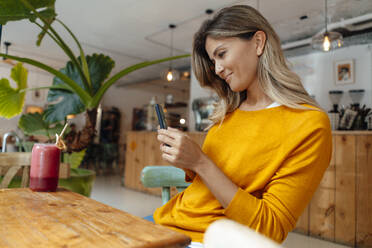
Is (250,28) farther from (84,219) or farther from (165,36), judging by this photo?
(165,36)

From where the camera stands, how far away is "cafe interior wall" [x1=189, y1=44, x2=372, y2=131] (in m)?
4.05

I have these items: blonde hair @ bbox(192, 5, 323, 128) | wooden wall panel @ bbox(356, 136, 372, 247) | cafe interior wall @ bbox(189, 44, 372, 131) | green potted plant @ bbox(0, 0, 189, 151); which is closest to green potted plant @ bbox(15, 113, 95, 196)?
green potted plant @ bbox(0, 0, 189, 151)

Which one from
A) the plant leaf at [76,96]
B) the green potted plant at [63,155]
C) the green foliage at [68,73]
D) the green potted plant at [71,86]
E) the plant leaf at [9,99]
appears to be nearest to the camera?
the green foliage at [68,73]

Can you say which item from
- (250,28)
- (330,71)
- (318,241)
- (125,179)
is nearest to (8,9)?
(250,28)

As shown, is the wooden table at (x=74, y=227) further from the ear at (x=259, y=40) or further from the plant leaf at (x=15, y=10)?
the plant leaf at (x=15, y=10)

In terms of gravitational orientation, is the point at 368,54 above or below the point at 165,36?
below

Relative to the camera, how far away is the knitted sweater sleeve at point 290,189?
79cm

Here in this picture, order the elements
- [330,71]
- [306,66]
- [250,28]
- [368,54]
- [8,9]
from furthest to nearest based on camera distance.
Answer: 1. [306,66]
2. [330,71]
3. [368,54]
4. [8,9]
5. [250,28]

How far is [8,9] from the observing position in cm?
155

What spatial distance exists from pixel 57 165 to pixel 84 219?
466mm

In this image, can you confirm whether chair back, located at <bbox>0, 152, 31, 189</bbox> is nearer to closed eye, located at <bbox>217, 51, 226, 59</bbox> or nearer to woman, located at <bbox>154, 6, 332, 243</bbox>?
woman, located at <bbox>154, 6, 332, 243</bbox>

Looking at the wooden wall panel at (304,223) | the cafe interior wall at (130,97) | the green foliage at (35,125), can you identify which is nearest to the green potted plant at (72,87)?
the green foliage at (35,125)

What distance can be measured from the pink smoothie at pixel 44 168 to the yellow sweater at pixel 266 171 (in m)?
0.44

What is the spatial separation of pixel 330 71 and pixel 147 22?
3.36 metres
